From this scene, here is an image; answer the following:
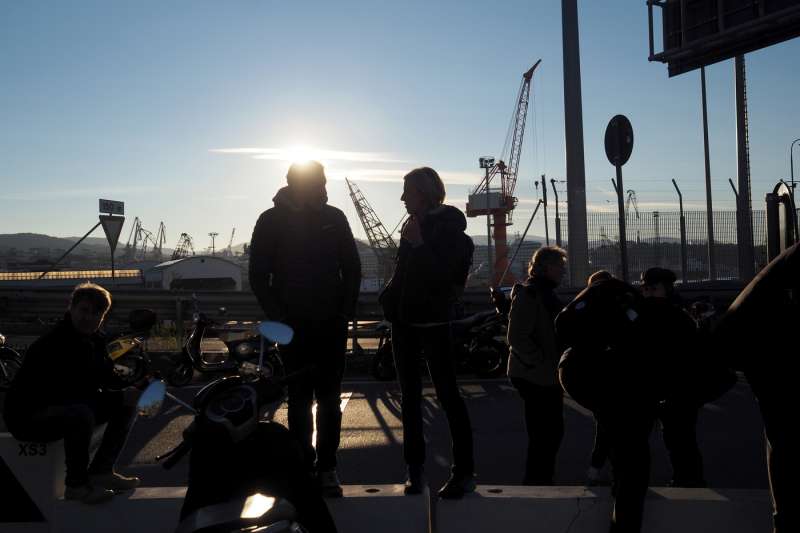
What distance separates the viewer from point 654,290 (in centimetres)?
525

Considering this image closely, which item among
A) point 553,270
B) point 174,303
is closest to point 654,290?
point 553,270

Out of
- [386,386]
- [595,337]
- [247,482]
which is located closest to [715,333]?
[595,337]

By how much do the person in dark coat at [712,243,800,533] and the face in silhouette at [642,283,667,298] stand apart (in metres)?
2.45

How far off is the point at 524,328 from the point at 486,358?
570cm

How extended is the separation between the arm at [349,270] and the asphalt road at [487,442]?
6.93ft

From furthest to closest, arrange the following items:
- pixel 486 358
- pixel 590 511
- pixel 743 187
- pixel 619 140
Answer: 1. pixel 743 187
2. pixel 486 358
3. pixel 619 140
4. pixel 590 511

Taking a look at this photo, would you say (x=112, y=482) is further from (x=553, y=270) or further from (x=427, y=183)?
(x=553, y=270)

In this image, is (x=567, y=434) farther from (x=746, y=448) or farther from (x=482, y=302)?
(x=482, y=302)

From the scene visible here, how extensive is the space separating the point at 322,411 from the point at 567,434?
3.83 m

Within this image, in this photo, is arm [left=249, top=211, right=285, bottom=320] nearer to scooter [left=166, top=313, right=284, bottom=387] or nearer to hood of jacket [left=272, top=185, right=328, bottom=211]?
hood of jacket [left=272, top=185, right=328, bottom=211]

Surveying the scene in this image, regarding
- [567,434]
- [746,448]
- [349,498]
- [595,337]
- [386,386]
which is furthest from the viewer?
[386,386]

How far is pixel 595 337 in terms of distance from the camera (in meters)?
3.44

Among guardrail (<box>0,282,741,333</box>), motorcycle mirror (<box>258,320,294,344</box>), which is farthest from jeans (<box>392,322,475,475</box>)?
guardrail (<box>0,282,741,333</box>)

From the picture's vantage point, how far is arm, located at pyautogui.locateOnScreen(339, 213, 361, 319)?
439 cm
